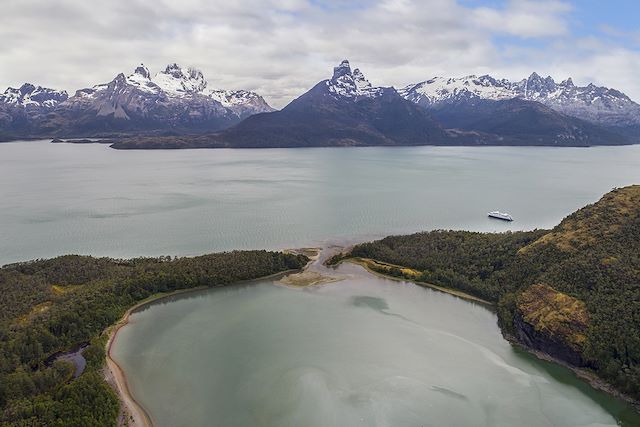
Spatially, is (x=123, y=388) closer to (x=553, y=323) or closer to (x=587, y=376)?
(x=553, y=323)

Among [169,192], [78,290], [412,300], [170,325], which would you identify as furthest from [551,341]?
[169,192]

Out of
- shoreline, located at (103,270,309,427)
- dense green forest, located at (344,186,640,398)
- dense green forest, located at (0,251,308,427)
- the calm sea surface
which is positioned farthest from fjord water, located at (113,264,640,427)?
dense green forest, located at (344,186,640,398)

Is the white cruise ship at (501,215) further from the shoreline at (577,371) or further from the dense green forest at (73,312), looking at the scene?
the dense green forest at (73,312)

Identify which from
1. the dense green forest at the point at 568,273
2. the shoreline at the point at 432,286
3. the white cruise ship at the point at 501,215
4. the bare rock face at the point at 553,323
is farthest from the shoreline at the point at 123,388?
the white cruise ship at the point at 501,215

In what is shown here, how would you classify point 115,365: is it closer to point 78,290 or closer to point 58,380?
point 58,380

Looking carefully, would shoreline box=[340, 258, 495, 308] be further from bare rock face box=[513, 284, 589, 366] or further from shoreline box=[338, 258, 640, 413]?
bare rock face box=[513, 284, 589, 366]

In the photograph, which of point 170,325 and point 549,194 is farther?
point 549,194
